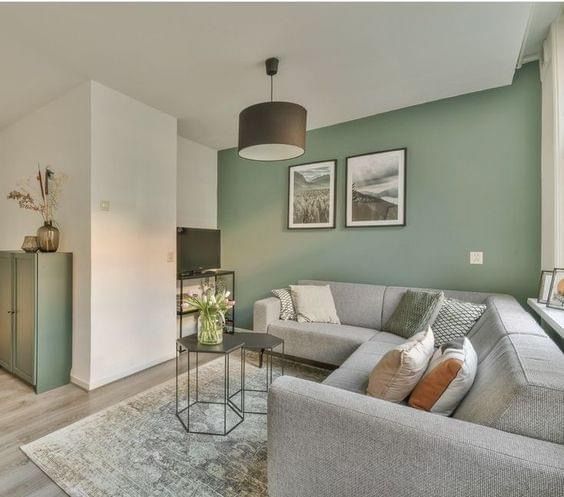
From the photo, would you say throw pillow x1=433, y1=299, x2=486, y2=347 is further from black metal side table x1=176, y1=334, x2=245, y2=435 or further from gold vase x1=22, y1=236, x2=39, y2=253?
gold vase x1=22, y1=236, x2=39, y2=253

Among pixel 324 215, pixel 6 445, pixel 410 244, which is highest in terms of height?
pixel 324 215

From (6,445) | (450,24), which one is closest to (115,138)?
(6,445)

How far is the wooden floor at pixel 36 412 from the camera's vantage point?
1.57 metres

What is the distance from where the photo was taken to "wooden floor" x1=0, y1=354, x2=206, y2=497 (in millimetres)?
1568

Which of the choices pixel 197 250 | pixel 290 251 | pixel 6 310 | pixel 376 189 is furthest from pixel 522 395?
pixel 6 310

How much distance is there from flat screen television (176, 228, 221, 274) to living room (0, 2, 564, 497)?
28 mm

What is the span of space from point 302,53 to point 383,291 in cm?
219

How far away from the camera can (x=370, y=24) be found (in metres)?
1.88

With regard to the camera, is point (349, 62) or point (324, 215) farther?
point (324, 215)

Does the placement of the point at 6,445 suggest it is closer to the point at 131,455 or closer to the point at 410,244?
the point at 131,455

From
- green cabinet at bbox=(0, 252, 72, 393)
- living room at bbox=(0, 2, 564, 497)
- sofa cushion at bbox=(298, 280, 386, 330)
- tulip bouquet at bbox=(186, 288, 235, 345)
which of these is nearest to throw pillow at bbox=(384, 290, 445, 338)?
living room at bbox=(0, 2, 564, 497)

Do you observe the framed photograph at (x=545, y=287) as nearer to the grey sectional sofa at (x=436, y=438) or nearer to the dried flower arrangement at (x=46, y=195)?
the grey sectional sofa at (x=436, y=438)

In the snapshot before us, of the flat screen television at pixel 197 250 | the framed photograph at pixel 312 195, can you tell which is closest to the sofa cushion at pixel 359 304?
the framed photograph at pixel 312 195

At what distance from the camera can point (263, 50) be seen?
2143 mm
